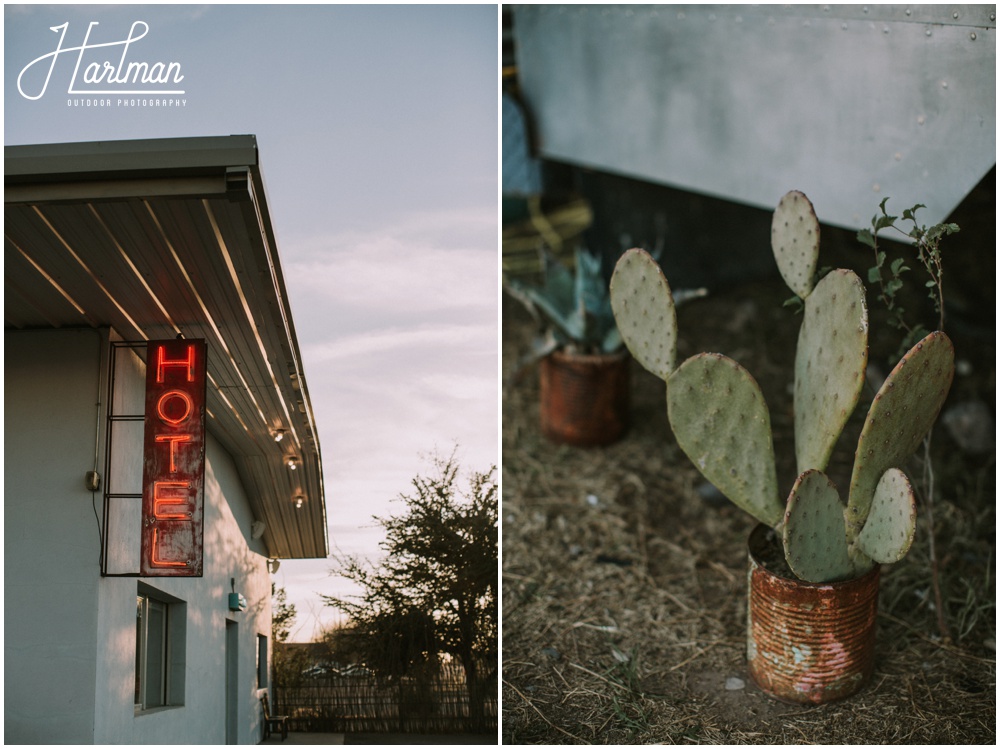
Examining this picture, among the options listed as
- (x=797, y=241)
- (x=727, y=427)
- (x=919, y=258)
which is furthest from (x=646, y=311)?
(x=919, y=258)

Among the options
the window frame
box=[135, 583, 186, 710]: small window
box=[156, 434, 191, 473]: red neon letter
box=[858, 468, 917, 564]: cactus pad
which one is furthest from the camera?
the window frame

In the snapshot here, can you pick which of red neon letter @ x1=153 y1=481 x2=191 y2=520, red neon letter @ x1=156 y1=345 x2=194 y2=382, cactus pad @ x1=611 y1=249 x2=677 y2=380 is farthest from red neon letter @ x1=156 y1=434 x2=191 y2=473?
cactus pad @ x1=611 y1=249 x2=677 y2=380

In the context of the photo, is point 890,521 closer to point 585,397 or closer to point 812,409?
point 812,409

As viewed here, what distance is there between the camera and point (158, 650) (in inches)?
186

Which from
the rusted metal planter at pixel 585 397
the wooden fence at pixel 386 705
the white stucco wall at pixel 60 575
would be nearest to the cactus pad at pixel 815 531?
the wooden fence at pixel 386 705

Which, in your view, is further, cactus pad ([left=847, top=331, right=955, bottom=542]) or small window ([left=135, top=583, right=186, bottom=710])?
small window ([left=135, top=583, right=186, bottom=710])

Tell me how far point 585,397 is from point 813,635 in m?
1.83

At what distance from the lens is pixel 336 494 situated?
4414 millimetres

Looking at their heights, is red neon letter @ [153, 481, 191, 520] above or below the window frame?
above

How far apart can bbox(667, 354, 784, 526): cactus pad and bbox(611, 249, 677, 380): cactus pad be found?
0.31 ft

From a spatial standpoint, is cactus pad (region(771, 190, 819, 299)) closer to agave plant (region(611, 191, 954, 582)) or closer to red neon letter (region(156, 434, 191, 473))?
agave plant (region(611, 191, 954, 582))

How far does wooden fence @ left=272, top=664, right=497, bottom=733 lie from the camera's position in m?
3.72

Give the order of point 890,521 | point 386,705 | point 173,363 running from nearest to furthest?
point 890,521 → point 173,363 → point 386,705

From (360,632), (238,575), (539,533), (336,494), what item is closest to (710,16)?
(539,533)
